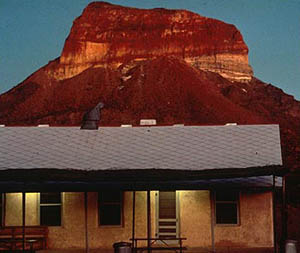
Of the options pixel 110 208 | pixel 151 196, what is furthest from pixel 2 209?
pixel 151 196

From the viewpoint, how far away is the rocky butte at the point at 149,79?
99562mm

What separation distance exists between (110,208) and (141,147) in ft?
7.67

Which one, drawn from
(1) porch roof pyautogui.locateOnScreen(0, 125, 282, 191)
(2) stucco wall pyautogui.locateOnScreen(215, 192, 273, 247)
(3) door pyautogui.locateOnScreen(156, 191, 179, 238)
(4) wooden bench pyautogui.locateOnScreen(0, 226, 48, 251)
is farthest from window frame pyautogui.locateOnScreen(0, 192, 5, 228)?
(2) stucco wall pyautogui.locateOnScreen(215, 192, 273, 247)

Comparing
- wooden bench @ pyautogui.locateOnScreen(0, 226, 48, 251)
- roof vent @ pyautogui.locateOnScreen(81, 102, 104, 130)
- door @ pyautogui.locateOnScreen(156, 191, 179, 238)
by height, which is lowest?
wooden bench @ pyautogui.locateOnScreen(0, 226, 48, 251)

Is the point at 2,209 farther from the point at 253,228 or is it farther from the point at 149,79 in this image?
the point at 149,79

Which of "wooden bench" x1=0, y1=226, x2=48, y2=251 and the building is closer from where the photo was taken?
"wooden bench" x1=0, y1=226, x2=48, y2=251

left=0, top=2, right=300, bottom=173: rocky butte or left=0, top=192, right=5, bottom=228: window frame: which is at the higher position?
left=0, top=2, right=300, bottom=173: rocky butte

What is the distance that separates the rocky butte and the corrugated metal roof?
168ft

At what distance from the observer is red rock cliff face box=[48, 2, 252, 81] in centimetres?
13638

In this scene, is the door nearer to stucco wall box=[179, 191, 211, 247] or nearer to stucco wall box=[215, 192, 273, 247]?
stucco wall box=[179, 191, 211, 247]

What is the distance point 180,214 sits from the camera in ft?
63.6

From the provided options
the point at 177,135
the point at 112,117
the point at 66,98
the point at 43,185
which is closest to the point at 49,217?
the point at 43,185

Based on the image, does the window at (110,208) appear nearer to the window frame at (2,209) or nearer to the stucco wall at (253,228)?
the window frame at (2,209)

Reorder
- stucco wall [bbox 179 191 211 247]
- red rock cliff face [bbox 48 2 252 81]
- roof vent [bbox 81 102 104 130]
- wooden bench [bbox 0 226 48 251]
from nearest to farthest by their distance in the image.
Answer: wooden bench [bbox 0 226 48 251] < stucco wall [bbox 179 191 211 247] < roof vent [bbox 81 102 104 130] < red rock cliff face [bbox 48 2 252 81]
